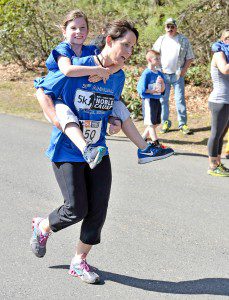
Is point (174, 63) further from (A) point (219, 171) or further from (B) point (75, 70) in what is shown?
(B) point (75, 70)

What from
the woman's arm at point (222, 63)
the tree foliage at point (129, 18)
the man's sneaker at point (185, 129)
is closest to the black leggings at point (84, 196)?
the woman's arm at point (222, 63)

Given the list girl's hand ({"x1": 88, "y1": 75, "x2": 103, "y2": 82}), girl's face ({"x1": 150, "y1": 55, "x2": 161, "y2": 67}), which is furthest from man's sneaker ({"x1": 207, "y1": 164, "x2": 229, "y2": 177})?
girl's hand ({"x1": 88, "y1": 75, "x2": 103, "y2": 82})

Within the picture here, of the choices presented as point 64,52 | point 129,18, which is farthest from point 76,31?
point 129,18

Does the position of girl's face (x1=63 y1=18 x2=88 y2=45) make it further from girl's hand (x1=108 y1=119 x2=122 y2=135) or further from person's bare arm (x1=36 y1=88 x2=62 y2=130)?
girl's hand (x1=108 y1=119 x2=122 y2=135)

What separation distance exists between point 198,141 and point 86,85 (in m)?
5.96

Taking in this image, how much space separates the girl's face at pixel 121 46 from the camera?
14.6 ft

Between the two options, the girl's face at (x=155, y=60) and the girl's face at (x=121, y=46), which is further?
the girl's face at (x=155, y=60)

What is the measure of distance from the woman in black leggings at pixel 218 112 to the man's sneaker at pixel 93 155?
4051mm

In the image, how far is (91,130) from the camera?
461 centimetres

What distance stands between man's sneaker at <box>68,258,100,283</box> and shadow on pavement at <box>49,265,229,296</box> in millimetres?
116

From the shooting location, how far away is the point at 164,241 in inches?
226

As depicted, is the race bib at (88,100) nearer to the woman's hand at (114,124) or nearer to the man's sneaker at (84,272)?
the woman's hand at (114,124)

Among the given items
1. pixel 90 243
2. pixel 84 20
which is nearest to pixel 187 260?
pixel 90 243

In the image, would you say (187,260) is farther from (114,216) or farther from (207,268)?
(114,216)
